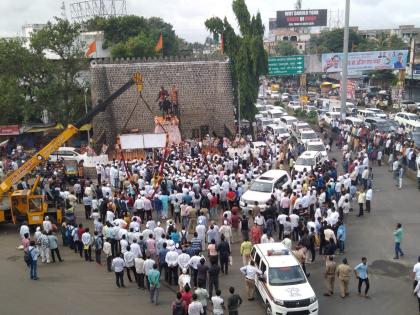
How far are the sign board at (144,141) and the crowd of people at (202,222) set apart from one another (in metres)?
2.28

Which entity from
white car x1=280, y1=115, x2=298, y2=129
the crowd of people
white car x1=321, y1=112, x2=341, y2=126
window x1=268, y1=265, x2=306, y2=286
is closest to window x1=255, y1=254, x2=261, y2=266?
the crowd of people

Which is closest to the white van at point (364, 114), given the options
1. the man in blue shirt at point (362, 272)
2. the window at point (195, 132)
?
the window at point (195, 132)

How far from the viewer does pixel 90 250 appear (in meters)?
15.1

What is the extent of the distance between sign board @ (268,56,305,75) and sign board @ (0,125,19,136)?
64.4ft

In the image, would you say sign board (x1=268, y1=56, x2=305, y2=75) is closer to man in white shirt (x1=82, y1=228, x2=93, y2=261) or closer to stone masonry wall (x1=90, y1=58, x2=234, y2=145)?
stone masonry wall (x1=90, y1=58, x2=234, y2=145)

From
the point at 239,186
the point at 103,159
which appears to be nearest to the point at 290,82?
the point at 103,159

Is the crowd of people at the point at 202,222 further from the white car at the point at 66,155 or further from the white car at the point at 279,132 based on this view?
the white car at the point at 279,132

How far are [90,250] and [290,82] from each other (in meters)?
66.5

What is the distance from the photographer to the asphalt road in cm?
1198

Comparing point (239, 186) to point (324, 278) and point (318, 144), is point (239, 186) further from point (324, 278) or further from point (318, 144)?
point (318, 144)

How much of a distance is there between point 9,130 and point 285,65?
2218 cm

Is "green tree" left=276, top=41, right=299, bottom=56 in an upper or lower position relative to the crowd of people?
upper

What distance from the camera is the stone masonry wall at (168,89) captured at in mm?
33062

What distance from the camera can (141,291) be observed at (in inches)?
513
